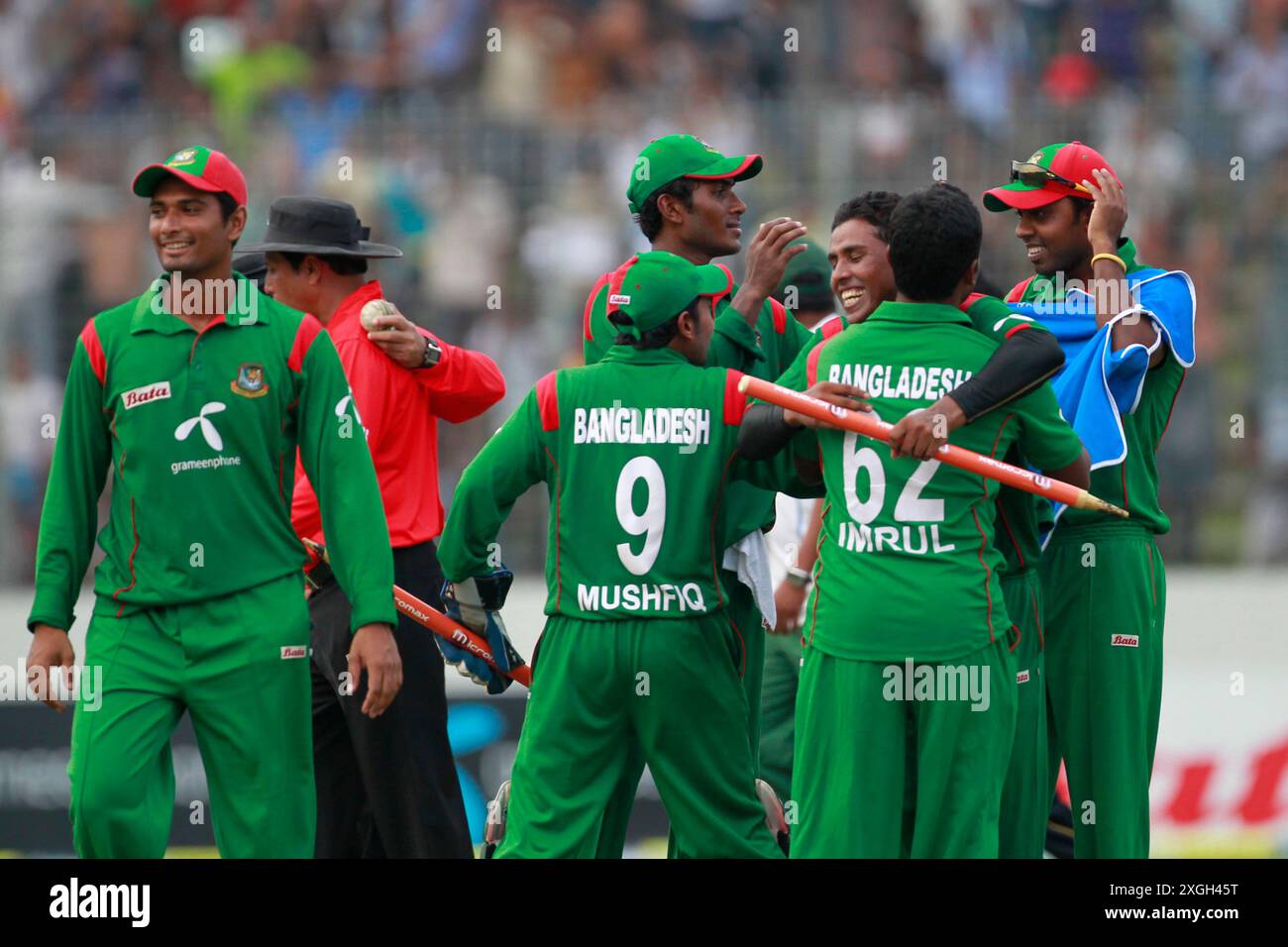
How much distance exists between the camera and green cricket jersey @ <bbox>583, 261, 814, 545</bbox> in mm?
6012

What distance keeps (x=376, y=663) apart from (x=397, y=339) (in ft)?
5.38

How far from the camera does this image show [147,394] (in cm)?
539

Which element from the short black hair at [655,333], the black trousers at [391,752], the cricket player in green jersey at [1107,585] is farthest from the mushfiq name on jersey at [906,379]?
the black trousers at [391,752]

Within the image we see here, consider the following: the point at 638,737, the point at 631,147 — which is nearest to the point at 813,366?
the point at 638,737

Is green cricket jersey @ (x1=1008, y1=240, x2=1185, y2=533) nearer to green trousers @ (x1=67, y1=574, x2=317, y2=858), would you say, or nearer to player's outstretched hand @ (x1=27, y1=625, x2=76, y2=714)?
green trousers @ (x1=67, y1=574, x2=317, y2=858)

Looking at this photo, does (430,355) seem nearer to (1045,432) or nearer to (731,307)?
(731,307)

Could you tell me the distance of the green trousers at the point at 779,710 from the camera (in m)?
7.57

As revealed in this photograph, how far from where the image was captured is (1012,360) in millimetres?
5348

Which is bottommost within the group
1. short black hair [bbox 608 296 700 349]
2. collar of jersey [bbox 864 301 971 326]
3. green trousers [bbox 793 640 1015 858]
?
green trousers [bbox 793 640 1015 858]

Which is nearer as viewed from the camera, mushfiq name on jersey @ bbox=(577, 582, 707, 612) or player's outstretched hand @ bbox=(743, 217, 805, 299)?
mushfiq name on jersey @ bbox=(577, 582, 707, 612)

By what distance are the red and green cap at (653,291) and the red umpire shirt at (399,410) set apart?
117cm

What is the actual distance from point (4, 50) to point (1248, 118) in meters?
8.16

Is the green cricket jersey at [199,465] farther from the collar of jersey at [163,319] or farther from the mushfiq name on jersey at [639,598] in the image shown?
the mushfiq name on jersey at [639,598]

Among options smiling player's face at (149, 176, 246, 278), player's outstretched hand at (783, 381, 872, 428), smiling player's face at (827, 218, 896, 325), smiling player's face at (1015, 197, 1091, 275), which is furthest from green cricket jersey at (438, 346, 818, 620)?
smiling player's face at (1015, 197, 1091, 275)
